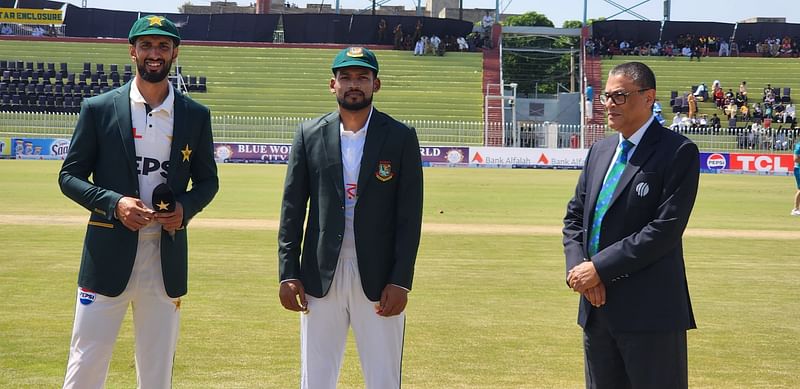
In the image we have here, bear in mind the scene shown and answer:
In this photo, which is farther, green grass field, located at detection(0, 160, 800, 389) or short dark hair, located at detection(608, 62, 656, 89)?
green grass field, located at detection(0, 160, 800, 389)

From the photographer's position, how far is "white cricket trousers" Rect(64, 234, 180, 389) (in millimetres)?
5469

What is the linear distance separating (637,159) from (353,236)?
1574mm

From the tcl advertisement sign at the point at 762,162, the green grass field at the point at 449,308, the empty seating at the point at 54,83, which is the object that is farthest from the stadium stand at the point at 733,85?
the empty seating at the point at 54,83

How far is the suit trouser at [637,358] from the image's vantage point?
17.2 ft

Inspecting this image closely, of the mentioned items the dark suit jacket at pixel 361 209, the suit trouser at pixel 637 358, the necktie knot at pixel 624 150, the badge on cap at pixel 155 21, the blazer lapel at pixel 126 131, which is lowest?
the suit trouser at pixel 637 358

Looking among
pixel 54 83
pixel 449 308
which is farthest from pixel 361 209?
pixel 54 83

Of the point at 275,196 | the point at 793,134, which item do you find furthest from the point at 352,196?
the point at 793,134

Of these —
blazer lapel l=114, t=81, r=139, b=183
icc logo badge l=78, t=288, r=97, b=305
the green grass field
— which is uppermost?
blazer lapel l=114, t=81, r=139, b=183

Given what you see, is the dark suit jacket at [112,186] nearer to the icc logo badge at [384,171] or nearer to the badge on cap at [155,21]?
the badge on cap at [155,21]

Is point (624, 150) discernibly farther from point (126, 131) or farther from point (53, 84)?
point (53, 84)

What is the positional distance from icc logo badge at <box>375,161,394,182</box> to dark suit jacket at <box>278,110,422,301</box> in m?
0.01

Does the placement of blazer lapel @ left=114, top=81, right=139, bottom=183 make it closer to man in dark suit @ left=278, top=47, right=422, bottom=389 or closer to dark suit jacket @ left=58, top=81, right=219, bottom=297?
dark suit jacket @ left=58, top=81, right=219, bottom=297

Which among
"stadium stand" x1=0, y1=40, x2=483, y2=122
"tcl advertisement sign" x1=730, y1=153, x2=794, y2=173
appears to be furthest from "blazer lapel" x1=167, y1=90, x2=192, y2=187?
"stadium stand" x1=0, y1=40, x2=483, y2=122

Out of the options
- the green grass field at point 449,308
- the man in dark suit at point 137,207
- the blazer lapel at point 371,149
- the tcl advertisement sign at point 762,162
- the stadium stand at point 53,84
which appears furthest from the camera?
the stadium stand at point 53,84
